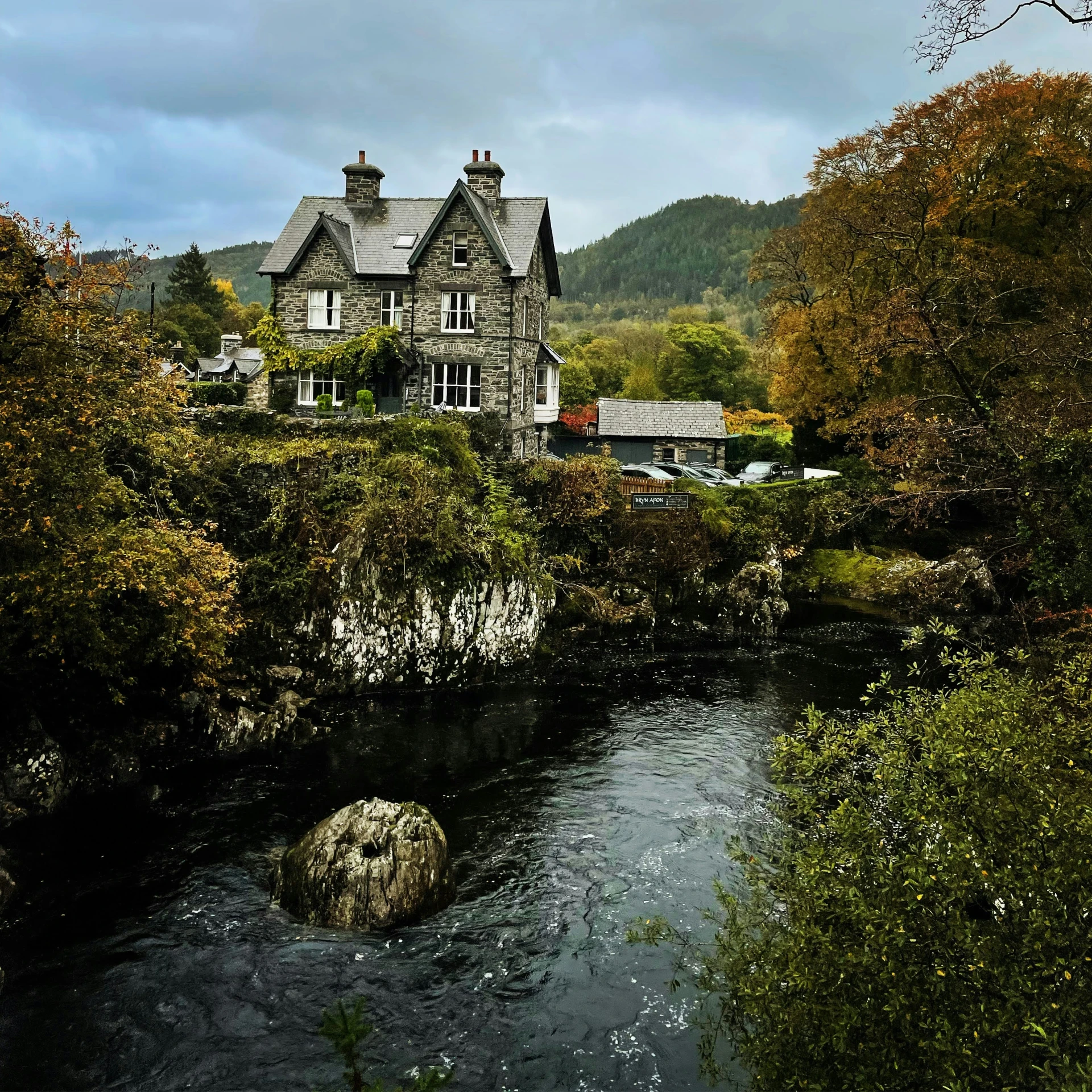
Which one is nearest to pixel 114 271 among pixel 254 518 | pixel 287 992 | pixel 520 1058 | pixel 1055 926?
pixel 254 518

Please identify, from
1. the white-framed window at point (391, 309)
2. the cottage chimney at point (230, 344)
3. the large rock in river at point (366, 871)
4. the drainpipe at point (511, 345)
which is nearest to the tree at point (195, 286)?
the cottage chimney at point (230, 344)

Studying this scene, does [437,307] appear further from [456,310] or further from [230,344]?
[230,344]

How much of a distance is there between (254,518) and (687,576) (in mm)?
16683

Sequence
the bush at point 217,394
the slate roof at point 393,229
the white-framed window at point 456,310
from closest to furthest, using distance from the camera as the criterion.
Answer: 1. the bush at point 217,394
2. the slate roof at point 393,229
3. the white-framed window at point 456,310

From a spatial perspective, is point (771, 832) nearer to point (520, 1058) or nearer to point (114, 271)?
point (520, 1058)

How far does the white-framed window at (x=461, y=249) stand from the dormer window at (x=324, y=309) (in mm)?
5857

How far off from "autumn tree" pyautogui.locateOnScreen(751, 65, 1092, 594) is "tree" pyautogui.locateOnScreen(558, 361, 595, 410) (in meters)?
32.4

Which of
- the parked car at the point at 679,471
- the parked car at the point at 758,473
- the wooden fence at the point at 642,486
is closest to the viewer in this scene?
the wooden fence at the point at 642,486

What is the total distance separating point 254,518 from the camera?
2623cm

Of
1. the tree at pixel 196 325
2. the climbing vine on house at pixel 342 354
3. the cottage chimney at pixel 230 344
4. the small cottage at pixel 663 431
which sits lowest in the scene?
the small cottage at pixel 663 431

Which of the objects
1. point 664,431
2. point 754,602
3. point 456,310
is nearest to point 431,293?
point 456,310

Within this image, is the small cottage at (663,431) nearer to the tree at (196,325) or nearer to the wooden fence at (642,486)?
the wooden fence at (642,486)

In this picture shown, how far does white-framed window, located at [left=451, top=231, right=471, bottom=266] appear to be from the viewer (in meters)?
39.9

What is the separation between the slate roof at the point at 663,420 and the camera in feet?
207
